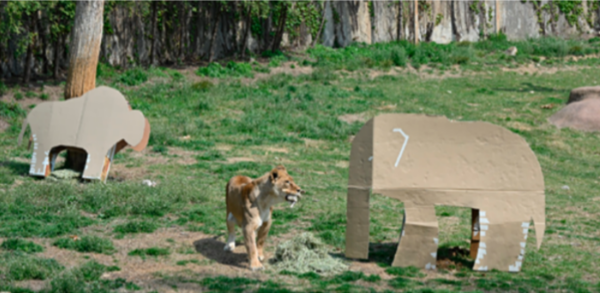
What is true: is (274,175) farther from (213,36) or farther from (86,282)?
(213,36)

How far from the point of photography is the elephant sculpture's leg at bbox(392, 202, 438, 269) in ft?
20.1

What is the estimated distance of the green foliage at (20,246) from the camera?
6336 mm

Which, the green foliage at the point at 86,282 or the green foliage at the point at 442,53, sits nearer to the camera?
the green foliage at the point at 86,282

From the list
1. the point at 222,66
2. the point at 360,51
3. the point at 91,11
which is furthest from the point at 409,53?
the point at 91,11

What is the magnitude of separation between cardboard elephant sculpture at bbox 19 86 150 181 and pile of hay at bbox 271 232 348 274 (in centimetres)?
412

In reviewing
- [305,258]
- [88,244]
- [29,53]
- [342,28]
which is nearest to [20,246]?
[88,244]

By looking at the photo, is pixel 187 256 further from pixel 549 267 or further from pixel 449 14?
pixel 449 14

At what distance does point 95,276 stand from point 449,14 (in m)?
20.9

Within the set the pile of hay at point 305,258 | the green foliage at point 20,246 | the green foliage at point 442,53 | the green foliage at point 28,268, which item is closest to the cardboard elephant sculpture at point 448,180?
the pile of hay at point 305,258

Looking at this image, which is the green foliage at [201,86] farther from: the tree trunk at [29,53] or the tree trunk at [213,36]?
the tree trunk at [29,53]

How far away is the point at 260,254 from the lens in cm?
636

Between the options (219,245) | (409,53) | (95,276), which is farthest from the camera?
(409,53)

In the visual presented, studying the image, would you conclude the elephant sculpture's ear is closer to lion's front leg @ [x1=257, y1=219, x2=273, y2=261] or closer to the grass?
the grass

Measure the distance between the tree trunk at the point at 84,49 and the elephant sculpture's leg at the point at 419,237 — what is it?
638cm
